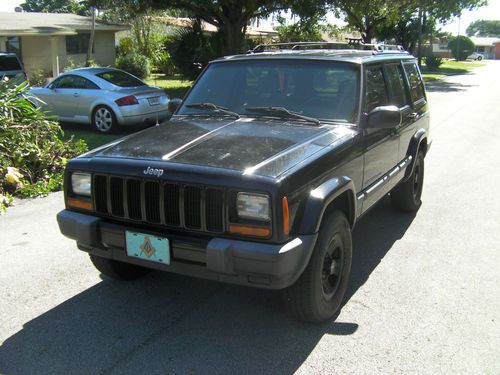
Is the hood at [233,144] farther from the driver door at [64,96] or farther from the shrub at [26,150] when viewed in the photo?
the driver door at [64,96]

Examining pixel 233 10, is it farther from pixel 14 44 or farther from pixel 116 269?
pixel 116 269

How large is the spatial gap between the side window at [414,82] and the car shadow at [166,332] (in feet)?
8.25

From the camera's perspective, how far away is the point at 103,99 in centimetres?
1131

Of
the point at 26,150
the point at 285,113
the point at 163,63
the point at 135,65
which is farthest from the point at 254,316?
the point at 163,63

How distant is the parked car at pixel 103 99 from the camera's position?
36.8ft

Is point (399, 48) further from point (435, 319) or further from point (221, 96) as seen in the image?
point (435, 319)

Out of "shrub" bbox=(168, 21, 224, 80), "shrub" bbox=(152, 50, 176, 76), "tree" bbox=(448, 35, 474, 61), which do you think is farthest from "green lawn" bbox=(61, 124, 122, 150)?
"tree" bbox=(448, 35, 474, 61)

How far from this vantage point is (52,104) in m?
12.1

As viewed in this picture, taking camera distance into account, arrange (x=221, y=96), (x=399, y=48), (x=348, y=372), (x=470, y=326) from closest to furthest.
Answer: (x=348, y=372) < (x=470, y=326) < (x=221, y=96) < (x=399, y=48)

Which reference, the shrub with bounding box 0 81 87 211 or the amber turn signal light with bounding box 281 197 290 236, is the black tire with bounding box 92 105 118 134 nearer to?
the shrub with bounding box 0 81 87 211

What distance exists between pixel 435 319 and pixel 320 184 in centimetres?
131

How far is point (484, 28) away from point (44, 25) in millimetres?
176870

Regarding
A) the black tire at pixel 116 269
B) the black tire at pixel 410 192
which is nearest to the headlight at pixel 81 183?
the black tire at pixel 116 269

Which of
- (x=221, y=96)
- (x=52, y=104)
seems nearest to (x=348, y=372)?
(x=221, y=96)
